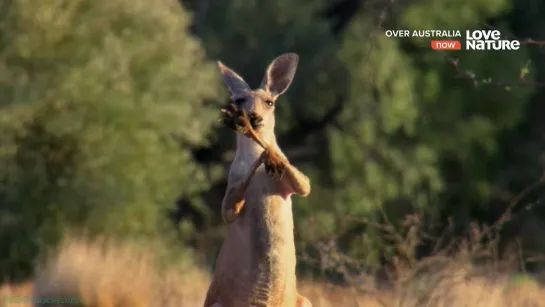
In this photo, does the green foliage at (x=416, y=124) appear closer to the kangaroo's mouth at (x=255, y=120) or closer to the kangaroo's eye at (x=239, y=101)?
the kangaroo's eye at (x=239, y=101)

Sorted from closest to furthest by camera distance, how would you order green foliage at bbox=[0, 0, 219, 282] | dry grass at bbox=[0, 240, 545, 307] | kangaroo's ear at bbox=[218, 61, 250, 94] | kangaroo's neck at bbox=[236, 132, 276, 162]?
1. kangaroo's neck at bbox=[236, 132, 276, 162]
2. kangaroo's ear at bbox=[218, 61, 250, 94]
3. dry grass at bbox=[0, 240, 545, 307]
4. green foliage at bbox=[0, 0, 219, 282]

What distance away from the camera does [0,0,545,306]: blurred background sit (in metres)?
15.9

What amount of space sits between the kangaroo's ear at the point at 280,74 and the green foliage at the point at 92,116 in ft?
33.5

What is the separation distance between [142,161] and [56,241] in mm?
1832

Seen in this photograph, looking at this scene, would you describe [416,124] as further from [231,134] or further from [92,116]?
[92,116]

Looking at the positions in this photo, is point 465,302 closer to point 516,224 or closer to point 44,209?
point 44,209

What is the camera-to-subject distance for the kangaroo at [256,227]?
533cm

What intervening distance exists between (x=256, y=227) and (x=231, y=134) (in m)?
15.1

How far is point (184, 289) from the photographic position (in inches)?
501

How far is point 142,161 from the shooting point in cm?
1705

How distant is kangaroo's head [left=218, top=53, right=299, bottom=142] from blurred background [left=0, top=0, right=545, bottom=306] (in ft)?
26.1

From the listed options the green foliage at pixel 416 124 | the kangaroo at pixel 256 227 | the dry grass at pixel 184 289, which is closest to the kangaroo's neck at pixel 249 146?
the kangaroo at pixel 256 227

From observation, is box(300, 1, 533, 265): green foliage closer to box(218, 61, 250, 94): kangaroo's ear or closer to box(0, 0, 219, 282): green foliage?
box(0, 0, 219, 282): green foliage

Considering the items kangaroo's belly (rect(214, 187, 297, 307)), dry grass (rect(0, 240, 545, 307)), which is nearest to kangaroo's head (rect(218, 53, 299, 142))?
kangaroo's belly (rect(214, 187, 297, 307))
